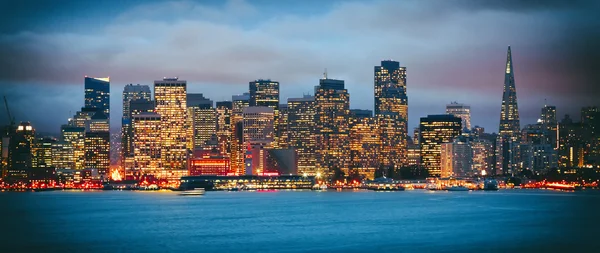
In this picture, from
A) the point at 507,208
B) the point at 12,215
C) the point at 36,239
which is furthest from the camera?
the point at 507,208

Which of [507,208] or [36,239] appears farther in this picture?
[507,208]

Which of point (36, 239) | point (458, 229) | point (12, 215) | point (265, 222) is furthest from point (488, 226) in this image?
point (12, 215)

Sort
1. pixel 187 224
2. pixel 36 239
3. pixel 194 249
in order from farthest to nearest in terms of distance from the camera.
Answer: pixel 187 224, pixel 36 239, pixel 194 249

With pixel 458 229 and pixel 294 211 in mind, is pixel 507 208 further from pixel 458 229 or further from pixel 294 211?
pixel 458 229

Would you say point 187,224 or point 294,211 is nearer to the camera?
point 187,224

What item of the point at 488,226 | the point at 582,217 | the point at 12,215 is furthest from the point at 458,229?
the point at 12,215

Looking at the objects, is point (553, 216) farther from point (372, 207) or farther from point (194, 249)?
point (194, 249)
